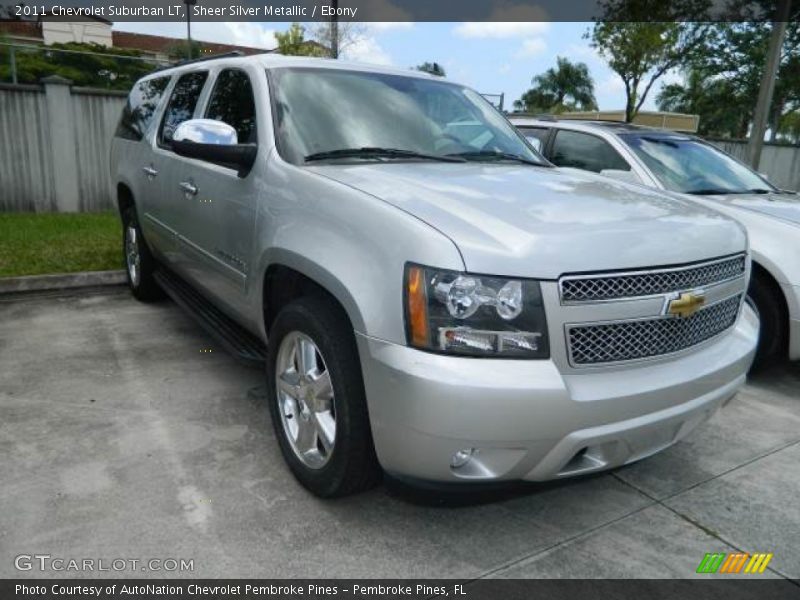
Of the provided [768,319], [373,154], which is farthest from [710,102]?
[373,154]

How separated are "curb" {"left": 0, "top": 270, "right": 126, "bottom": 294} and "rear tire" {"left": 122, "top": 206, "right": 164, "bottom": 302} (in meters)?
0.35

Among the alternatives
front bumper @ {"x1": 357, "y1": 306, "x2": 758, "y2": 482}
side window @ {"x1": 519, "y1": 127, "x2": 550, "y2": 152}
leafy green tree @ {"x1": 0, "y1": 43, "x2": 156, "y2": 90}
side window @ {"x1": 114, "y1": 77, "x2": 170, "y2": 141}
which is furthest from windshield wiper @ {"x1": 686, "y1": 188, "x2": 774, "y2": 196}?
leafy green tree @ {"x1": 0, "y1": 43, "x2": 156, "y2": 90}

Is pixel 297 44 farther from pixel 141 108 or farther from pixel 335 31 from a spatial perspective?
pixel 141 108

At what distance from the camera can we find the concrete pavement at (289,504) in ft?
7.86

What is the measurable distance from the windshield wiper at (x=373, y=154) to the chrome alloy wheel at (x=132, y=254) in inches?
113

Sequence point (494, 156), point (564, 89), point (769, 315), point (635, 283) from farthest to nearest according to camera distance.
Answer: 1. point (564, 89)
2. point (769, 315)
3. point (494, 156)
4. point (635, 283)

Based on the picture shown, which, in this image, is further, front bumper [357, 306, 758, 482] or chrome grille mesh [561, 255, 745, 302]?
chrome grille mesh [561, 255, 745, 302]

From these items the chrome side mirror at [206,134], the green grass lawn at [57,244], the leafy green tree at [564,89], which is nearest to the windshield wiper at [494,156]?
the chrome side mirror at [206,134]

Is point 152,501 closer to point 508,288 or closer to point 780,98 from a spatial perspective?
point 508,288

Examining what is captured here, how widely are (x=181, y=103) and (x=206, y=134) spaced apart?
5.11ft

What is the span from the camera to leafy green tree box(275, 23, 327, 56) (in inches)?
859

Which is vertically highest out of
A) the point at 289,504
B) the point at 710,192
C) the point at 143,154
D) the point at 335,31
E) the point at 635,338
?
the point at 335,31

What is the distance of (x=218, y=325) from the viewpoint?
12.4 ft

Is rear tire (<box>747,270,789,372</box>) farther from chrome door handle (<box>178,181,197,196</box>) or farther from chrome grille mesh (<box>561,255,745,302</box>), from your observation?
chrome door handle (<box>178,181,197,196</box>)
